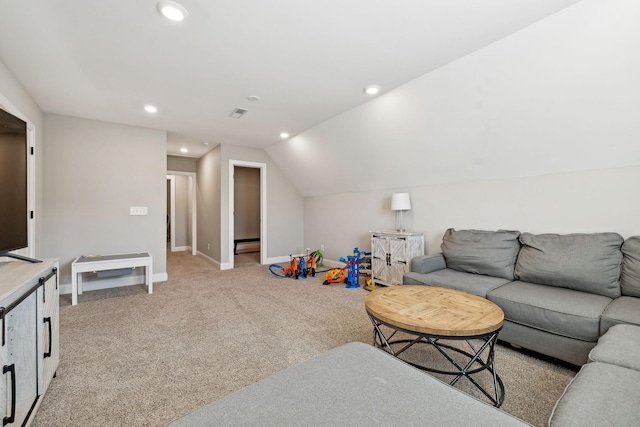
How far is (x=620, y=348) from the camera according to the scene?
142cm

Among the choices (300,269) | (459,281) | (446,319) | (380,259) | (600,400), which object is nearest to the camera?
(600,400)

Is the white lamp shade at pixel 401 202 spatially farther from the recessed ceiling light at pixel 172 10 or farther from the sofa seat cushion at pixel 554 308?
the recessed ceiling light at pixel 172 10

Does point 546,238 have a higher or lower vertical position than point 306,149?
lower

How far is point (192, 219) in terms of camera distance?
7.21 metres

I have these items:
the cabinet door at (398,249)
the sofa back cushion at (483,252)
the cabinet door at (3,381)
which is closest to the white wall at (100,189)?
the cabinet door at (3,381)

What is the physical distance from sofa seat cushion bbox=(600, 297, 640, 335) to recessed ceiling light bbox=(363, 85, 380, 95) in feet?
8.80

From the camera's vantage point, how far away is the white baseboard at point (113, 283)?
12.9ft

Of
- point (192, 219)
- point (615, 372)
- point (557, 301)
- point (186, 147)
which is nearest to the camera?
point (615, 372)

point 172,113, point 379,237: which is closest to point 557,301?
point 379,237

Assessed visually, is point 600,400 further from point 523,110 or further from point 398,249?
point 398,249

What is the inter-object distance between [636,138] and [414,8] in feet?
6.93

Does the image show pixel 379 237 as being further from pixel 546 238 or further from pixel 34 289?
pixel 34 289

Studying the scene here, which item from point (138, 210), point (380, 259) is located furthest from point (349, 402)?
point (138, 210)

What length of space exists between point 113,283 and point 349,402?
15.6 feet
